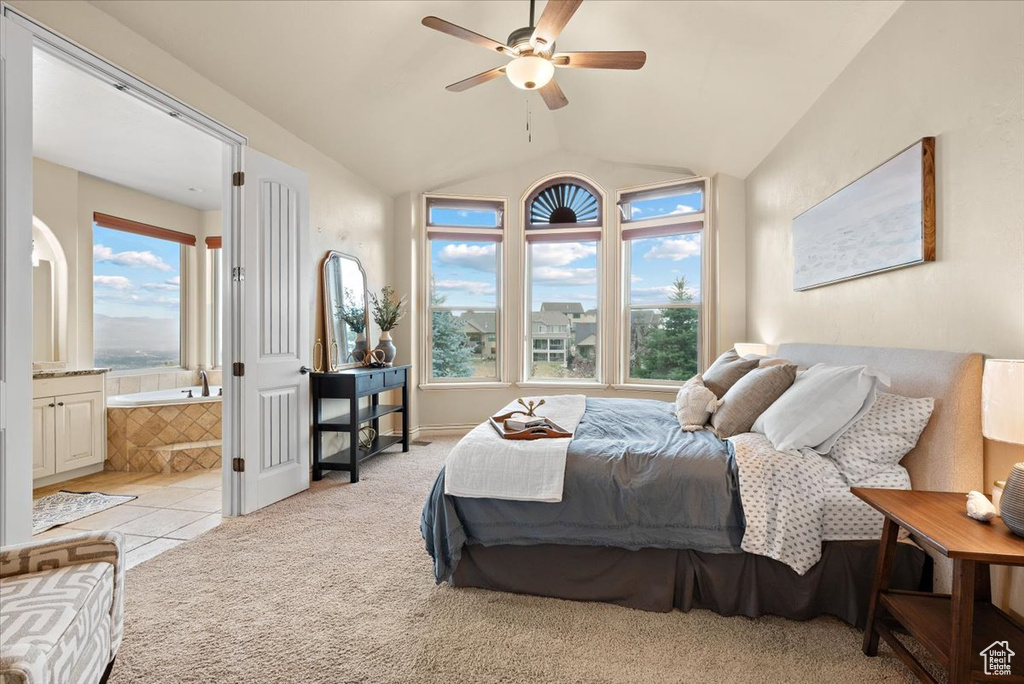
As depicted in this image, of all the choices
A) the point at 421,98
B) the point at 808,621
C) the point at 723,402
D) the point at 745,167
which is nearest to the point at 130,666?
the point at 808,621

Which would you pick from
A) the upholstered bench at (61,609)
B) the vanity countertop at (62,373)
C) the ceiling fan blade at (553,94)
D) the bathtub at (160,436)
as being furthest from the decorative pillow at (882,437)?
the vanity countertop at (62,373)

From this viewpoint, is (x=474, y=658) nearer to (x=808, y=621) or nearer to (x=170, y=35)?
(x=808, y=621)

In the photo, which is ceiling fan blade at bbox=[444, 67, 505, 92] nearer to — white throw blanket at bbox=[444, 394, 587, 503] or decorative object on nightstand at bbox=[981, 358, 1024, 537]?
white throw blanket at bbox=[444, 394, 587, 503]

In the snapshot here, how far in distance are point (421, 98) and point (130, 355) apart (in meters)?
4.20

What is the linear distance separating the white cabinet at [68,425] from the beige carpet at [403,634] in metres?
2.04

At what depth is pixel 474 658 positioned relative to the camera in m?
1.74

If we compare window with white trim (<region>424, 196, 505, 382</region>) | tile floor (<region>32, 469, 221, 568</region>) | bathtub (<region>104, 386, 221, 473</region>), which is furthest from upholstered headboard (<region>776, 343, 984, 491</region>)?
bathtub (<region>104, 386, 221, 473</region>)

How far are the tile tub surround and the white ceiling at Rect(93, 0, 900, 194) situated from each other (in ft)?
8.90

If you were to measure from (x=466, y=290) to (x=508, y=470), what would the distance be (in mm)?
3642

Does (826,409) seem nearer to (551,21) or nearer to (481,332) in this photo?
(551,21)

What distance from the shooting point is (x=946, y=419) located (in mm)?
1799

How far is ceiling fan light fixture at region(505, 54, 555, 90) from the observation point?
98.3 inches

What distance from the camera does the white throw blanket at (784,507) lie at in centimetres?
186

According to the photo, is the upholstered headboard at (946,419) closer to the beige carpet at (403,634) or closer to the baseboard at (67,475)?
the beige carpet at (403,634)
